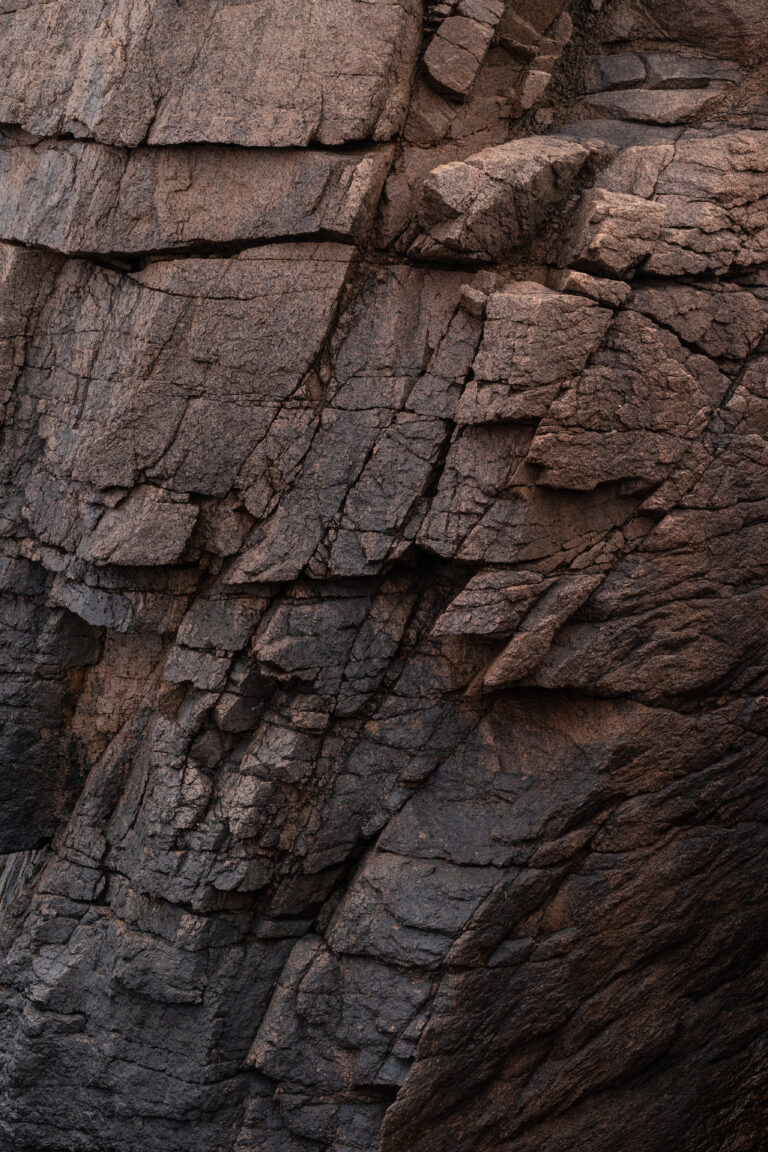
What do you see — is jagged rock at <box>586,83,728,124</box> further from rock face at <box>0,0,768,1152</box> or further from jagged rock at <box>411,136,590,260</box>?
jagged rock at <box>411,136,590,260</box>

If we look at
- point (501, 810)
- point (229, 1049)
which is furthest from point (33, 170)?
point (229, 1049)

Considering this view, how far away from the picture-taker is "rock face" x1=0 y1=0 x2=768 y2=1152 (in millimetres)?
7398

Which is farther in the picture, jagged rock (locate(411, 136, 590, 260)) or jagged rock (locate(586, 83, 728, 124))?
jagged rock (locate(586, 83, 728, 124))

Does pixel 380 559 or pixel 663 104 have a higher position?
pixel 663 104

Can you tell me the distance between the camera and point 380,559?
25.1 feet

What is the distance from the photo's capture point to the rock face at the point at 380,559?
7.40 metres

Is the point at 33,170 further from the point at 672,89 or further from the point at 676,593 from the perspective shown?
the point at 676,593

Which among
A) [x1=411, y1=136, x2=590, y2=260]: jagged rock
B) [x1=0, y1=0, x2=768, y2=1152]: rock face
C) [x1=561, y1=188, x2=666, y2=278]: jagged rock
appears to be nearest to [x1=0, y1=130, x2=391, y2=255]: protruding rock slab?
[x1=0, y1=0, x2=768, y2=1152]: rock face

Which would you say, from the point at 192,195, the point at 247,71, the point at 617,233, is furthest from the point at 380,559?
the point at 247,71

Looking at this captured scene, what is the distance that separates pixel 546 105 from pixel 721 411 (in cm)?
252

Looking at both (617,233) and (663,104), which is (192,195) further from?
(663,104)

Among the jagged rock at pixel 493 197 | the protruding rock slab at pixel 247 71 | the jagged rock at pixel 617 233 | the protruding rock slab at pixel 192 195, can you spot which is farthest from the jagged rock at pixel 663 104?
the protruding rock slab at pixel 192 195

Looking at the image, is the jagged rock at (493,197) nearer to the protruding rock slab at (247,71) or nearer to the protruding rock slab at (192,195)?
the protruding rock slab at (192,195)

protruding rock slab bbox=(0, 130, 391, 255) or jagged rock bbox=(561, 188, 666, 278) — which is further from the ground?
jagged rock bbox=(561, 188, 666, 278)
